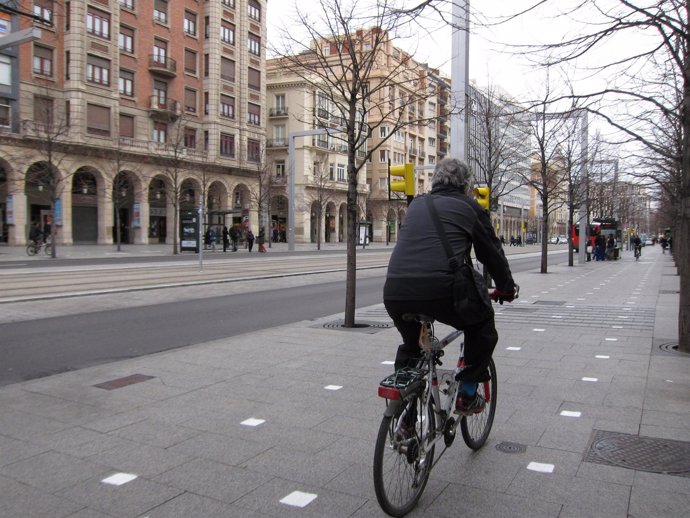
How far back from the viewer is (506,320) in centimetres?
→ 1016

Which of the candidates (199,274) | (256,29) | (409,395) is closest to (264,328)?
(409,395)

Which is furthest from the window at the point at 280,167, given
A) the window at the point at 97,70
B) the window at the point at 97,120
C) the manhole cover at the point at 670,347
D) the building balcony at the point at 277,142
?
the manhole cover at the point at 670,347

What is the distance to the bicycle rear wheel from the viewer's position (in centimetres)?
386

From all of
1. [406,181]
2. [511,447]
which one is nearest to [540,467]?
[511,447]

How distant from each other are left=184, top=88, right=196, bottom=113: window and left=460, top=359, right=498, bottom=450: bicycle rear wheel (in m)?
49.7

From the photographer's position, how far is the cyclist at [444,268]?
312cm

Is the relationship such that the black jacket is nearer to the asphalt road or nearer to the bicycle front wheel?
the bicycle front wheel

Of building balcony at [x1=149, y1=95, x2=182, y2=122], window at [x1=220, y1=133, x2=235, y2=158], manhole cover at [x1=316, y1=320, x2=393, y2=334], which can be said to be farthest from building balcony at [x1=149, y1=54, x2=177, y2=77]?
manhole cover at [x1=316, y1=320, x2=393, y2=334]

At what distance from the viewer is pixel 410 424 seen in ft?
9.96

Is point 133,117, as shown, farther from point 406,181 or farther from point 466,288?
point 466,288

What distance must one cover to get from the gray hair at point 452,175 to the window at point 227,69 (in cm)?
5231

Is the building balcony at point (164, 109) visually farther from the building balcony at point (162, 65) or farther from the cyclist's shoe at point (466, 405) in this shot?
the cyclist's shoe at point (466, 405)

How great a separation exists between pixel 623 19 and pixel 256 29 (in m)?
54.3

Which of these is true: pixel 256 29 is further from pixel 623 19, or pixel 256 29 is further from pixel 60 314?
pixel 623 19
